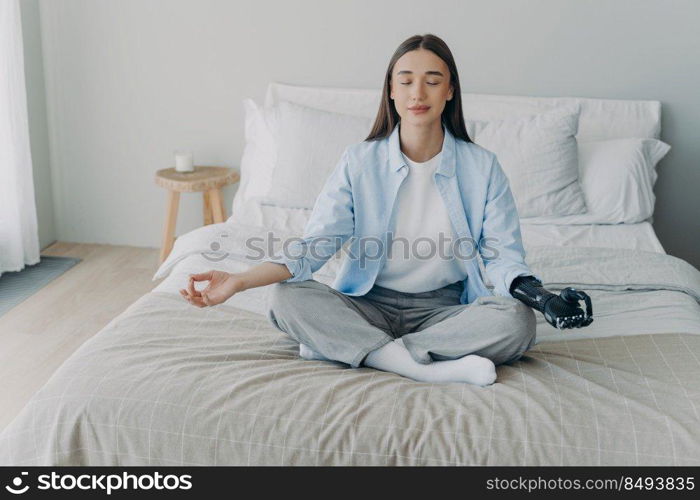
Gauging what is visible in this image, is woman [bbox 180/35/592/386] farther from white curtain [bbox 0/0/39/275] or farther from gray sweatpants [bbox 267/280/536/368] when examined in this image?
white curtain [bbox 0/0/39/275]

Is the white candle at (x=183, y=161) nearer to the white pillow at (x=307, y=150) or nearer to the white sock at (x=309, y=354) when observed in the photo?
the white pillow at (x=307, y=150)

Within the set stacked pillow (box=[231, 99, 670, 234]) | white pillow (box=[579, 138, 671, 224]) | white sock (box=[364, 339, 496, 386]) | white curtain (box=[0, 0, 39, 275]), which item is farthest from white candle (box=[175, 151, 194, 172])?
white sock (box=[364, 339, 496, 386])

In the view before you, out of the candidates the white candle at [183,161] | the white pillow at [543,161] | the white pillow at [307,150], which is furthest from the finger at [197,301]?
the white candle at [183,161]

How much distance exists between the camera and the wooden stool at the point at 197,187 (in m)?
3.48

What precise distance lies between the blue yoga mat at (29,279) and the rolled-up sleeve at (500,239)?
1878 millimetres

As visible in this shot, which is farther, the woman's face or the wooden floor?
the wooden floor

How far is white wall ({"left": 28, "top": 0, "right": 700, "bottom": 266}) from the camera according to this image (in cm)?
340

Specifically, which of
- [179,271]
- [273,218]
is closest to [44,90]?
[273,218]

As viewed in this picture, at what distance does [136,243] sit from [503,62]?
68.8 inches

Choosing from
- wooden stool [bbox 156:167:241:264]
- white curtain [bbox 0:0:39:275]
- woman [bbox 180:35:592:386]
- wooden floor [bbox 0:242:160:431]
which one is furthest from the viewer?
wooden stool [bbox 156:167:241:264]

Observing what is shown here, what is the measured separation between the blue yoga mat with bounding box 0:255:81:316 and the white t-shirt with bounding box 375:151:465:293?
1681 millimetres

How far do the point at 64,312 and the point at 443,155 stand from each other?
170 cm

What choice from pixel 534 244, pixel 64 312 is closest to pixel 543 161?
pixel 534 244

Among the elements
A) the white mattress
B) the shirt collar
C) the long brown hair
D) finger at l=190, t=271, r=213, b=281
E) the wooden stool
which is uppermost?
the long brown hair
